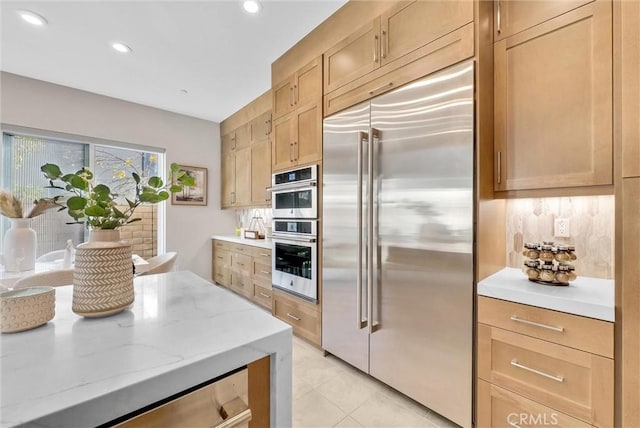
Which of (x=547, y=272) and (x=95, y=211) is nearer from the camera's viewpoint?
(x=95, y=211)

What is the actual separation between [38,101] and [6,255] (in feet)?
7.38

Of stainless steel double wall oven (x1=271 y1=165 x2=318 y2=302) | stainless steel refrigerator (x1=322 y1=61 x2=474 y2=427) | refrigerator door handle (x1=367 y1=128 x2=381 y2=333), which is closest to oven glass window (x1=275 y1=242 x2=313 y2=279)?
stainless steel double wall oven (x1=271 y1=165 x2=318 y2=302)

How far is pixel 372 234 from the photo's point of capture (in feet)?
5.74

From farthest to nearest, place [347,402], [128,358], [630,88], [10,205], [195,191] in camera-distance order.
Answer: [195,191], [10,205], [347,402], [630,88], [128,358]

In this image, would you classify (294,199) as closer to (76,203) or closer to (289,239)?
(289,239)

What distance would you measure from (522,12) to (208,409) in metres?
2.22

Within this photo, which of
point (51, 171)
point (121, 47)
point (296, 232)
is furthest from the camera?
point (121, 47)

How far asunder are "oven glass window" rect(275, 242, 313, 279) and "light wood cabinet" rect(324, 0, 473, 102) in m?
A: 1.39

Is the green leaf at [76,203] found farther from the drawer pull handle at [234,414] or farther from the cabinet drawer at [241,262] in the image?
the cabinet drawer at [241,262]

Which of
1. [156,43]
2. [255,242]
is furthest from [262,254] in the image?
[156,43]

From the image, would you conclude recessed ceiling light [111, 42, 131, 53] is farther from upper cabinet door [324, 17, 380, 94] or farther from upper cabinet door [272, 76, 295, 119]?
upper cabinet door [324, 17, 380, 94]

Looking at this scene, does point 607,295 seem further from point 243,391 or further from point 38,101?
point 38,101

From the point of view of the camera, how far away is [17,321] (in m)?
0.69

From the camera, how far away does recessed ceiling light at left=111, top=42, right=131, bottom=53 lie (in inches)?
98.7
